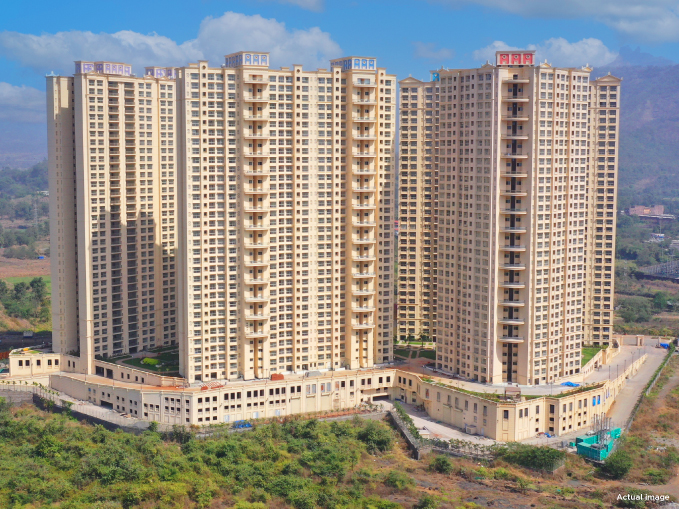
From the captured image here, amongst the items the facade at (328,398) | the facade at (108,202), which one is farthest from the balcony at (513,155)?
the facade at (108,202)

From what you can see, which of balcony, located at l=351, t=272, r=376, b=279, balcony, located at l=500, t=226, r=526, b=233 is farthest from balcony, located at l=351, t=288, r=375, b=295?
balcony, located at l=500, t=226, r=526, b=233

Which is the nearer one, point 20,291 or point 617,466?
point 617,466

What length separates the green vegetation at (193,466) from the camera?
6016cm

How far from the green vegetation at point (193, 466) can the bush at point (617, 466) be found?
1599 cm

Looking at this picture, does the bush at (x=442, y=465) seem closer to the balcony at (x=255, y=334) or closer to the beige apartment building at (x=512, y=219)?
the beige apartment building at (x=512, y=219)

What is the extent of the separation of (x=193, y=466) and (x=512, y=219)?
34.5 m

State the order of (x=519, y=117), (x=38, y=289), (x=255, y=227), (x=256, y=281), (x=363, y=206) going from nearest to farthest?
(x=519, y=117) < (x=255, y=227) < (x=256, y=281) < (x=363, y=206) < (x=38, y=289)

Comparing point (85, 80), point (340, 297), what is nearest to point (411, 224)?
point (340, 297)

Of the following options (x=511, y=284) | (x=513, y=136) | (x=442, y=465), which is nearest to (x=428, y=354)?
(x=511, y=284)

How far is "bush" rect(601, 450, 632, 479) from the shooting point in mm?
67188

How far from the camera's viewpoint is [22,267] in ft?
571

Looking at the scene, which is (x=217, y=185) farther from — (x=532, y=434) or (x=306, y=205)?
(x=532, y=434)

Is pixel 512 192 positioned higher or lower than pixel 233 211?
higher

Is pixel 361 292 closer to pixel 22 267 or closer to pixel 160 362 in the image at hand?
pixel 160 362
